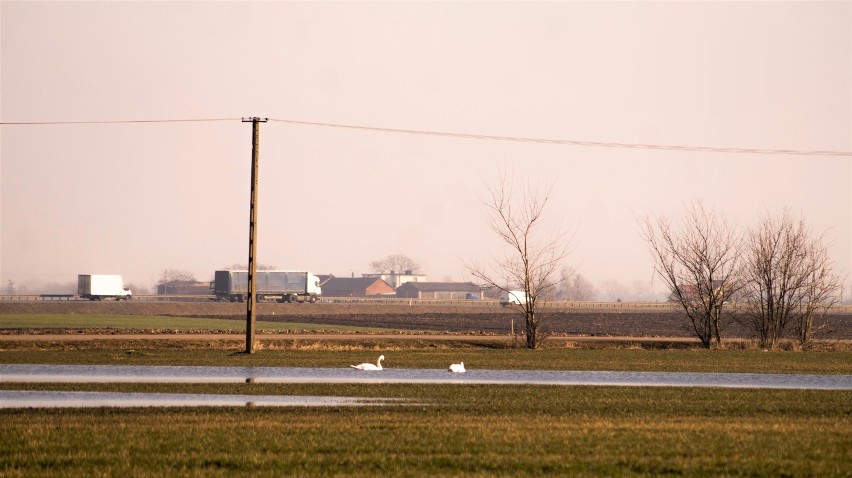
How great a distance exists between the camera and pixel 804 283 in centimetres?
5875

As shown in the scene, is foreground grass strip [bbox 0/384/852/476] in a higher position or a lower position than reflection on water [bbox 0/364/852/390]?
lower

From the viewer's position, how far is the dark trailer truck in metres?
131

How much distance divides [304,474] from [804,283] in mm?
49323

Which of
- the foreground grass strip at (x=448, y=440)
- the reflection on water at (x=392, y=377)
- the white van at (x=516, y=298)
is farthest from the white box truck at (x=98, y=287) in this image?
the foreground grass strip at (x=448, y=440)

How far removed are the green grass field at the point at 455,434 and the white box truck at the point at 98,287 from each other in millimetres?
109459

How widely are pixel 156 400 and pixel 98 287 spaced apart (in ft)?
375

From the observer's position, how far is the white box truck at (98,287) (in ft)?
437

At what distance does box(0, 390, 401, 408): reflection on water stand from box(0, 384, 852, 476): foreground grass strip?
3.97ft

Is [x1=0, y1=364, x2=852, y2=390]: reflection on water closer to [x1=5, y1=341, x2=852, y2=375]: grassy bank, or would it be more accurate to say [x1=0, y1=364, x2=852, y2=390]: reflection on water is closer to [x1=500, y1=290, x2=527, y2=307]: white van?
[x1=5, y1=341, x2=852, y2=375]: grassy bank

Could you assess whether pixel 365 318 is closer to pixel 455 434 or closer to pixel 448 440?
pixel 455 434

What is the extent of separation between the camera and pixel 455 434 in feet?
61.7

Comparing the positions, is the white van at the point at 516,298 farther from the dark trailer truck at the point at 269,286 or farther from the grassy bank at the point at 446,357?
the dark trailer truck at the point at 269,286

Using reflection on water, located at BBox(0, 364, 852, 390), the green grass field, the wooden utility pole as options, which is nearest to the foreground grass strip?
the green grass field

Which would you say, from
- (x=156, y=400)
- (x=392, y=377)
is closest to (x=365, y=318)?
(x=392, y=377)
